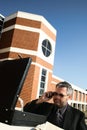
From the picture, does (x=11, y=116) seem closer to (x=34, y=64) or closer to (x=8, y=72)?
(x=8, y=72)

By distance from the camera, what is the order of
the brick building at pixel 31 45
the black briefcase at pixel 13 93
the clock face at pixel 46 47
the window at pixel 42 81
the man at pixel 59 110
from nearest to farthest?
the black briefcase at pixel 13 93, the man at pixel 59 110, the brick building at pixel 31 45, the window at pixel 42 81, the clock face at pixel 46 47

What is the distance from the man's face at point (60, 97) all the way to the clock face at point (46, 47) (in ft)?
47.3

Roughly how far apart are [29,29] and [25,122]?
14.9 m

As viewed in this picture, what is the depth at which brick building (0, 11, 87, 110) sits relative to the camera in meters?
14.9

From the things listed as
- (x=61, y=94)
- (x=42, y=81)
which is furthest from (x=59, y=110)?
(x=42, y=81)

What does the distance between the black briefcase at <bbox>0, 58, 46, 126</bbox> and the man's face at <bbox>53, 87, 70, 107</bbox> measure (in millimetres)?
639

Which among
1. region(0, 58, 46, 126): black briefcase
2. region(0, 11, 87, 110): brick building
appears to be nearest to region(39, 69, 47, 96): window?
region(0, 11, 87, 110): brick building

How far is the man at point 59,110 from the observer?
1948 mm

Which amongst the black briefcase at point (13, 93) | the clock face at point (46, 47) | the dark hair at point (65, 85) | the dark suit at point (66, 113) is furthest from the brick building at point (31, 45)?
the black briefcase at point (13, 93)

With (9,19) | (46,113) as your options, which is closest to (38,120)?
(46,113)

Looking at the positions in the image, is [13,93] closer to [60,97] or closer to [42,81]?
[60,97]

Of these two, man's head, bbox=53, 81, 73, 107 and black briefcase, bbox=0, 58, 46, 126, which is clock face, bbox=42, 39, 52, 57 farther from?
black briefcase, bbox=0, 58, 46, 126

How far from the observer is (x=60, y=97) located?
2.17 m

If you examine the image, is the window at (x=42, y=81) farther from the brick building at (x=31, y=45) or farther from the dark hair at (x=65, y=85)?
the dark hair at (x=65, y=85)
